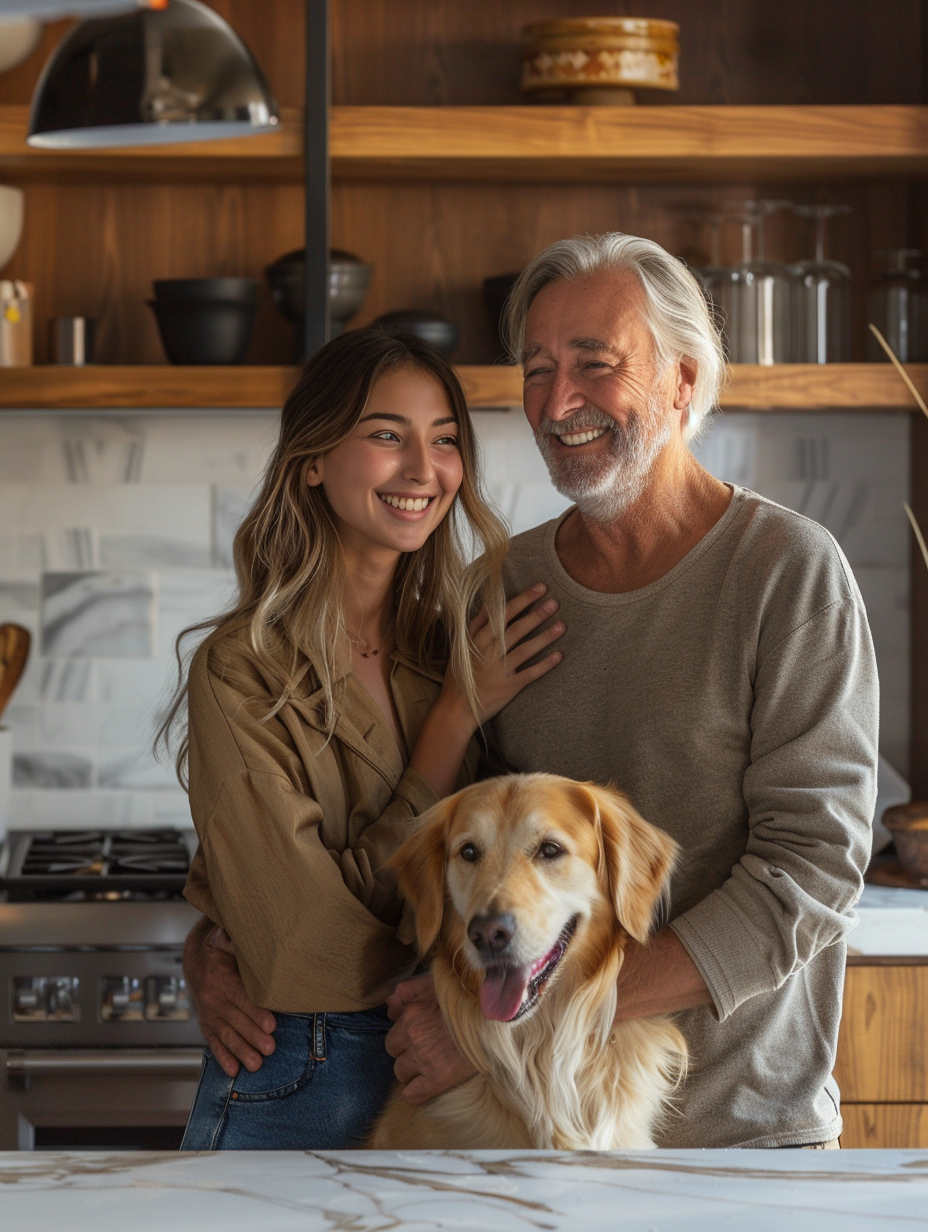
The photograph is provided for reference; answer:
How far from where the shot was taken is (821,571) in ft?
4.63

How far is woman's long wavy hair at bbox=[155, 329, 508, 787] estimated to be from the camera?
153 cm

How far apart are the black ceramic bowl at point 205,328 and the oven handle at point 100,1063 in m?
1.42

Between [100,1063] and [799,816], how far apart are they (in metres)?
1.61

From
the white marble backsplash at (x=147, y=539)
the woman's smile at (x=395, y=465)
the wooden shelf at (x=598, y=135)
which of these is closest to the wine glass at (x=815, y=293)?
the wooden shelf at (x=598, y=135)

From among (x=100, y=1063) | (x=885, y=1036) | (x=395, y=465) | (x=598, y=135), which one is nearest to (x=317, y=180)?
(x=598, y=135)

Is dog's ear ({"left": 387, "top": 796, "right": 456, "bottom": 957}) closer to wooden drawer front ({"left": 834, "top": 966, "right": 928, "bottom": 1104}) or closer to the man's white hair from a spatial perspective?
the man's white hair

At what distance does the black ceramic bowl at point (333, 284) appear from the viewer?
8.82 ft

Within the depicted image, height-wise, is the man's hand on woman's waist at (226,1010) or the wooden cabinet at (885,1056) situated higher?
the man's hand on woman's waist at (226,1010)

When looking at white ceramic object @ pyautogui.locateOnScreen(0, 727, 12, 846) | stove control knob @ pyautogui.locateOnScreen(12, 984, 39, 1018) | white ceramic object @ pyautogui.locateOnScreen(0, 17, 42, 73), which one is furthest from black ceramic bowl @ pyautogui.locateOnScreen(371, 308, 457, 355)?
stove control knob @ pyautogui.locateOnScreen(12, 984, 39, 1018)

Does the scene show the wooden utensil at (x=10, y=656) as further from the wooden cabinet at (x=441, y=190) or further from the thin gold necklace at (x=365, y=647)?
the thin gold necklace at (x=365, y=647)

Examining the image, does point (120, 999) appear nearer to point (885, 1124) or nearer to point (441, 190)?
point (885, 1124)

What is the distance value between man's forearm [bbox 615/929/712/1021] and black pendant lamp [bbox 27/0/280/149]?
43.0 inches

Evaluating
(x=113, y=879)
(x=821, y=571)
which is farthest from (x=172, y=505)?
(x=821, y=571)

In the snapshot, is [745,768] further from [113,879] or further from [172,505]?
[172,505]
